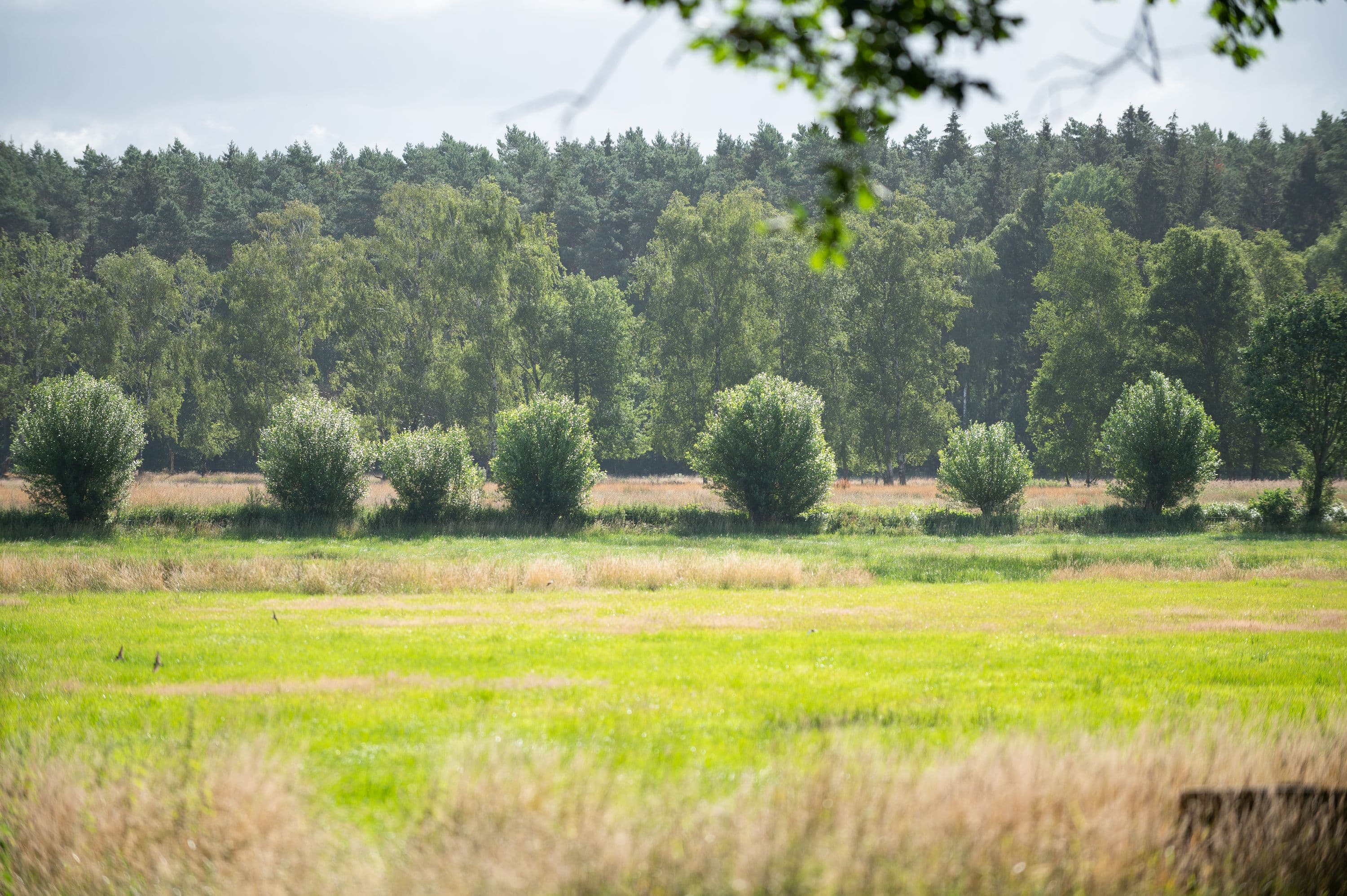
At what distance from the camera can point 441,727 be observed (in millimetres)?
10828

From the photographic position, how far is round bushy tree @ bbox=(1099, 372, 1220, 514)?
52.7 metres

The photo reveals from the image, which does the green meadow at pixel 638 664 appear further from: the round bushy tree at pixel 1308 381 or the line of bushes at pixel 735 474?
the round bushy tree at pixel 1308 381

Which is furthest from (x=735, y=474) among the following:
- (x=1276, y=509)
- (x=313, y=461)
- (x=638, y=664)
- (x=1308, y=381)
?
(x=638, y=664)

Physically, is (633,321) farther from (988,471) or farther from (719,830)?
(719,830)

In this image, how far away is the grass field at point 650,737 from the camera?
6.29 metres

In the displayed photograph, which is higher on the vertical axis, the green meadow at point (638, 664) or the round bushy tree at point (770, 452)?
the round bushy tree at point (770, 452)

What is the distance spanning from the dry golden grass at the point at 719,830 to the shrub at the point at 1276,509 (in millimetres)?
48550

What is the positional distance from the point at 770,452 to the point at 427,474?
18518mm

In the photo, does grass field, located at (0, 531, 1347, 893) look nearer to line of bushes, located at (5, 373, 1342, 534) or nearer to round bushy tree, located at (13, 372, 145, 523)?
round bushy tree, located at (13, 372, 145, 523)

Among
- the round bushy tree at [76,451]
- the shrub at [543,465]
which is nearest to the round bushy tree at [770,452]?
the shrub at [543,465]

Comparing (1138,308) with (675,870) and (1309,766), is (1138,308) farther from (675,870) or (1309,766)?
(675,870)

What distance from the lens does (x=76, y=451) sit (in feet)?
153

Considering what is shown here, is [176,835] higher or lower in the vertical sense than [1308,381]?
lower

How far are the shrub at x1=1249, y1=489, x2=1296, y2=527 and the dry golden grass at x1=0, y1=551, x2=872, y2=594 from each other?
3044 centimetres
